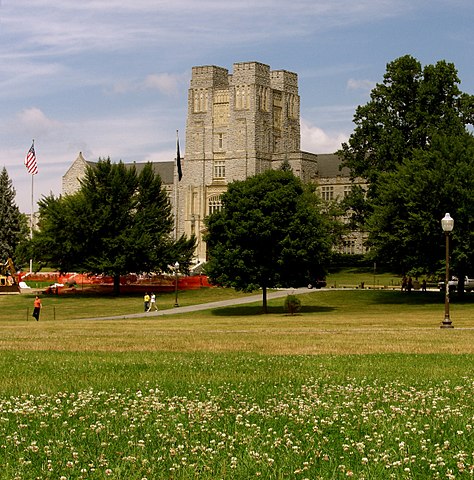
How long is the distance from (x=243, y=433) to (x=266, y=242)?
53985 mm

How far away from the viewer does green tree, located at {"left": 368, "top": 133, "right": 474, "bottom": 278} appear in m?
63.9

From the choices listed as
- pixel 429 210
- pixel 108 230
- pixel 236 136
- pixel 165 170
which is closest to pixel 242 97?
pixel 236 136

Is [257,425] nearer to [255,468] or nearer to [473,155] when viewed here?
[255,468]

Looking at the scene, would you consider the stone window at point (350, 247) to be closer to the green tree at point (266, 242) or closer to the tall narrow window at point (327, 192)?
the tall narrow window at point (327, 192)

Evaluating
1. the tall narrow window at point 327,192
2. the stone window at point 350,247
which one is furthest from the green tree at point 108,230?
the tall narrow window at point 327,192

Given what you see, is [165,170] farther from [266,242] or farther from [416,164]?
[266,242]

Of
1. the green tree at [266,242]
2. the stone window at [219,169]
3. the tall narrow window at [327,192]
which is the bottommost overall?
the green tree at [266,242]

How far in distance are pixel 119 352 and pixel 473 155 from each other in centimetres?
5096

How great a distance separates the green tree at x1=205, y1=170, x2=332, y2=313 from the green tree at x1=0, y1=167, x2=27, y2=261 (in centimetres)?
5519

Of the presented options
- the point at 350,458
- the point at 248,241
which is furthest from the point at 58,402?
the point at 248,241

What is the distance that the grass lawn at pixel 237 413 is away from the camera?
9539 mm

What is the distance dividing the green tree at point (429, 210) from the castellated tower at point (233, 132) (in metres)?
65.9

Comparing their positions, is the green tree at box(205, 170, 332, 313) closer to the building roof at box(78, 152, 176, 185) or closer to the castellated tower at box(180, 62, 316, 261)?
the castellated tower at box(180, 62, 316, 261)

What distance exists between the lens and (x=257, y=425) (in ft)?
38.6
